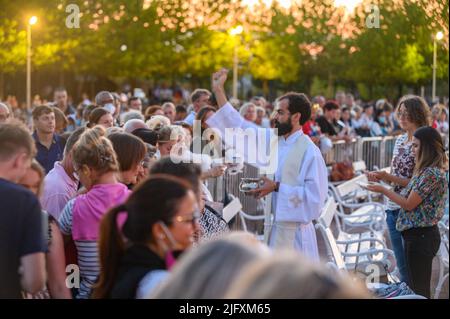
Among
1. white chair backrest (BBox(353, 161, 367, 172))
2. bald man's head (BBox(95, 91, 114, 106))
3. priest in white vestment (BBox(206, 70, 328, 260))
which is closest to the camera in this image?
priest in white vestment (BBox(206, 70, 328, 260))

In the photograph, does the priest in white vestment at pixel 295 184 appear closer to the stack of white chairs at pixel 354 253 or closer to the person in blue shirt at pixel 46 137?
the stack of white chairs at pixel 354 253

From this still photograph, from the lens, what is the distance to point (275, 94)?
223ft

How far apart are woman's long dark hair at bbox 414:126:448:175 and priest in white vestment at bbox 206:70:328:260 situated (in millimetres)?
875

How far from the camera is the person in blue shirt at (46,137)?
30.3 feet

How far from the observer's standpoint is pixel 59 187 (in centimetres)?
584

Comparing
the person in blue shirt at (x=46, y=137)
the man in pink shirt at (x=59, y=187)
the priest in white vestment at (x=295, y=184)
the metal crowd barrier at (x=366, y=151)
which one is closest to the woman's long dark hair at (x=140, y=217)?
the man in pink shirt at (x=59, y=187)

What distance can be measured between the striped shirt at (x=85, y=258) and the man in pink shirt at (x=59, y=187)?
0.89 meters

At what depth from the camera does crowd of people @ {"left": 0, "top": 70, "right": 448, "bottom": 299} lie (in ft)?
7.16

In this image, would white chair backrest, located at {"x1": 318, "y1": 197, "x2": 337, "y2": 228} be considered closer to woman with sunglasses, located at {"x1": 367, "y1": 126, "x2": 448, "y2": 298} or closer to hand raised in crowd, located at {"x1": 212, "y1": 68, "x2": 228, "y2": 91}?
woman with sunglasses, located at {"x1": 367, "y1": 126, "x2": 448, "y2": 298}

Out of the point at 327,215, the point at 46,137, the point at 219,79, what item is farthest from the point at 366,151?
the point at 219,79

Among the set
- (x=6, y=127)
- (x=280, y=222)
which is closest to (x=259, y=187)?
(x=280, y=222)

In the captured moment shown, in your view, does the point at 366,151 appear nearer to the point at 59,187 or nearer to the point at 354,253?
the point at 354,253

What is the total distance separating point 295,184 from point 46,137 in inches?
133

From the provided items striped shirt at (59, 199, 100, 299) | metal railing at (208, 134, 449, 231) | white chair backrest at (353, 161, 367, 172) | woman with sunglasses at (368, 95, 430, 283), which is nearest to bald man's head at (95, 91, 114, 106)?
metal railing at (208, 134, 449, 231)
